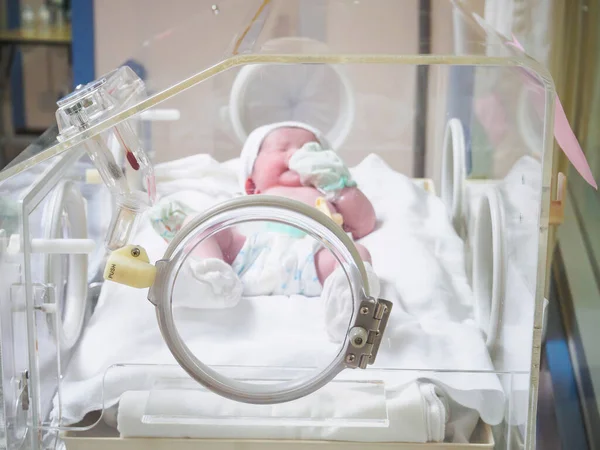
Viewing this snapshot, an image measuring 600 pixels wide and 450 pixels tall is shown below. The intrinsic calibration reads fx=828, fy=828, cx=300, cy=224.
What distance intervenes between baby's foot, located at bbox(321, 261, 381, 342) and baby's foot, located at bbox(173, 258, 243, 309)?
0.13m

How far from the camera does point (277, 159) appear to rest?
1.47 meters

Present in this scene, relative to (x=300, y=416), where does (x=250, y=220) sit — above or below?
above

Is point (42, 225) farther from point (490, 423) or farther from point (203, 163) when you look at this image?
point (490, 423)

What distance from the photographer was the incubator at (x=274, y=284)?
0.90 metres

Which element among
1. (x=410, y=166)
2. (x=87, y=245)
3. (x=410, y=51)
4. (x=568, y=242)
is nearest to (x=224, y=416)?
(x=87, y=245)

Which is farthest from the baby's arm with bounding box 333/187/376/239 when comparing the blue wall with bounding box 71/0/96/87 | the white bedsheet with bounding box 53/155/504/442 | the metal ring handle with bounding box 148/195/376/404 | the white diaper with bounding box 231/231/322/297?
the blue wall with bounding box 71/0/96/87

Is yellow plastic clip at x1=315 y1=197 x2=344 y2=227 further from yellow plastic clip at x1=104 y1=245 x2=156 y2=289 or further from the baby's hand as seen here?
yellow plastic clip at x1=104 y1=245 x2=156 y2=289

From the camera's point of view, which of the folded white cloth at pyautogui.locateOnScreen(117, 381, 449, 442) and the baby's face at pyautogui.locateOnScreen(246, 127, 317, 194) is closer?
the folded white cloth at pyautogui.locateOnScreen(117, 381, 449, 442)

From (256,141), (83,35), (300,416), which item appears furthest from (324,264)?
(83,35)

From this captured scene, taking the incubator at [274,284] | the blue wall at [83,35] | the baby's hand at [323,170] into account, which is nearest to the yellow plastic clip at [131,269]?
the incubator at [274,284]

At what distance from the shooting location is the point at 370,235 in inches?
54.6

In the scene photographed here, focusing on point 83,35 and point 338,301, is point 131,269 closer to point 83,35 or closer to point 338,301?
point 338,301

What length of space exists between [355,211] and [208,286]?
0.44 m

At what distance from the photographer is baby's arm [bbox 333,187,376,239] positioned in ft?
4.62
